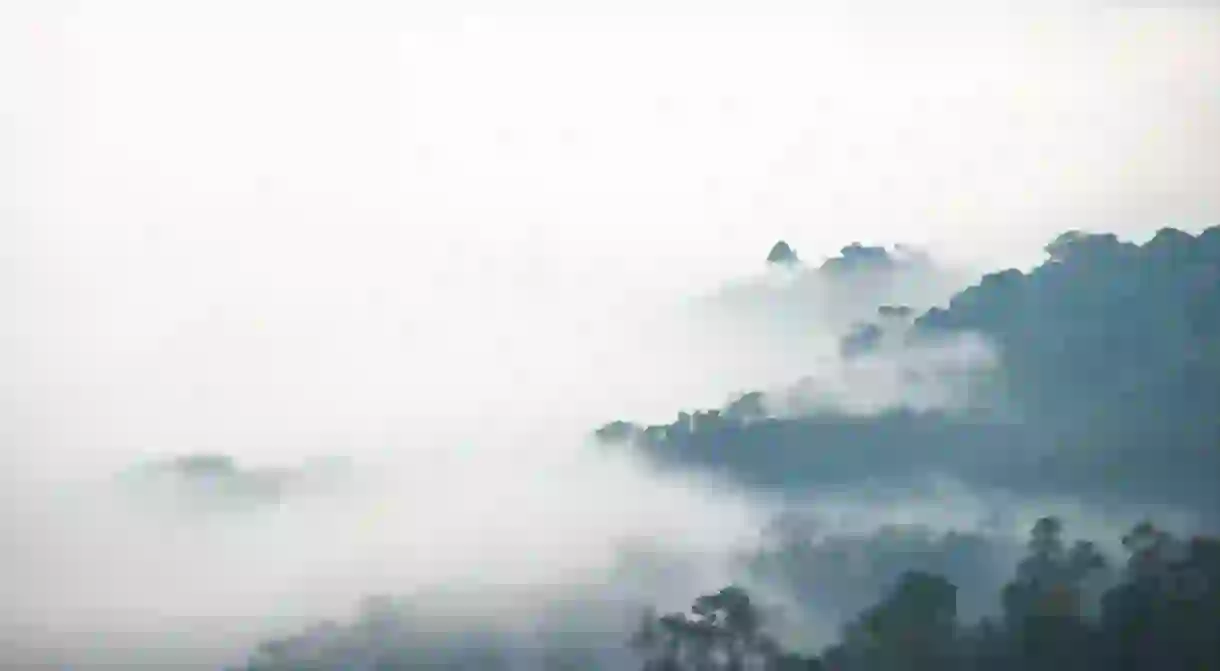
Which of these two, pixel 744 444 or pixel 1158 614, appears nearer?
pixel 1158 614

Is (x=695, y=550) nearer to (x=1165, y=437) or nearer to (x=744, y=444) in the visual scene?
(x=744, y=444)

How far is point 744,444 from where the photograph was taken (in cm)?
16962

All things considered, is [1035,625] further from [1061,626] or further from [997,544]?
[997,544]

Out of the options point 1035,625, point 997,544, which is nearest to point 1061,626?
point 1035,625

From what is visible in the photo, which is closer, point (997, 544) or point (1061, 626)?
point (1061, 626)

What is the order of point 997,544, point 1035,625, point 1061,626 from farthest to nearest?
point 997,544 < point 1035,625 < point 1061,626

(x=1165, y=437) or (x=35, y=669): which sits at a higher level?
(x=1165, y=437)

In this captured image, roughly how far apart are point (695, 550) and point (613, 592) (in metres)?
14.6

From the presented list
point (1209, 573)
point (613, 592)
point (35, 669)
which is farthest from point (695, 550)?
point (1209, 573)

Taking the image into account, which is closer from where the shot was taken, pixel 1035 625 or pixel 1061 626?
pixel 1061 626

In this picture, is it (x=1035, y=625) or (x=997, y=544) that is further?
(x=997, y=544)

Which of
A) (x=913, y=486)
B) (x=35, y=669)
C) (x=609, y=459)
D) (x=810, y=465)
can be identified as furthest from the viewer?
(x=609, y=459)

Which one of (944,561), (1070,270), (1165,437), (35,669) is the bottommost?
(35,669)

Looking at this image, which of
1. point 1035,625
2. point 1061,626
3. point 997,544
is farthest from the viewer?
point 997,544
